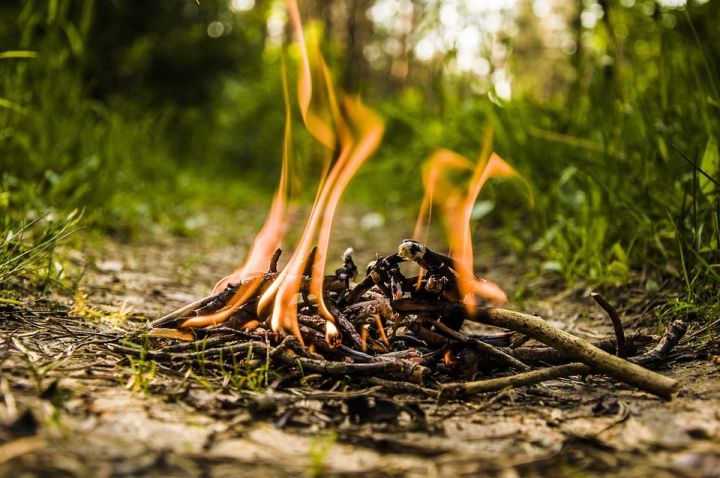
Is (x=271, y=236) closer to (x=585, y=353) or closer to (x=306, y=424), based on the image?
(x=306, y=424)

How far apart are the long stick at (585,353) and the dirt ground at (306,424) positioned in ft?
0.17

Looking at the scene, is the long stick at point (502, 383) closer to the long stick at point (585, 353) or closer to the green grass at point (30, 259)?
the long stick at point (585, 353)

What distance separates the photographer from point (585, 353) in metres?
1.46

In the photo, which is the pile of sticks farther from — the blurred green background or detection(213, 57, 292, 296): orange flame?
the blurred green background

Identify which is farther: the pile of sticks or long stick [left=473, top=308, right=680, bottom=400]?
the pile of sticks

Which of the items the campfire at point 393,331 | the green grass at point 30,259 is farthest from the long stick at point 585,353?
the green grass at point 30,259

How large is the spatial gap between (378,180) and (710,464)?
6.27 metres

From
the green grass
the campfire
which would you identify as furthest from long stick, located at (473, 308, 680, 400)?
the green grass

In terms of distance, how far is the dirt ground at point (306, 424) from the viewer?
102cm

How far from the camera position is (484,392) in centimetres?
146

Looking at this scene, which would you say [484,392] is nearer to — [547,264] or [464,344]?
[464,344]

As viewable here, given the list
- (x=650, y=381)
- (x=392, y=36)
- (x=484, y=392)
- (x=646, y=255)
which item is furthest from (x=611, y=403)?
(x=392, y=36)

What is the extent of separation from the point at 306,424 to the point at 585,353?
71 centimetres

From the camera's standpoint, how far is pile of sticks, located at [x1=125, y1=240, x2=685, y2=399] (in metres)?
1.48
